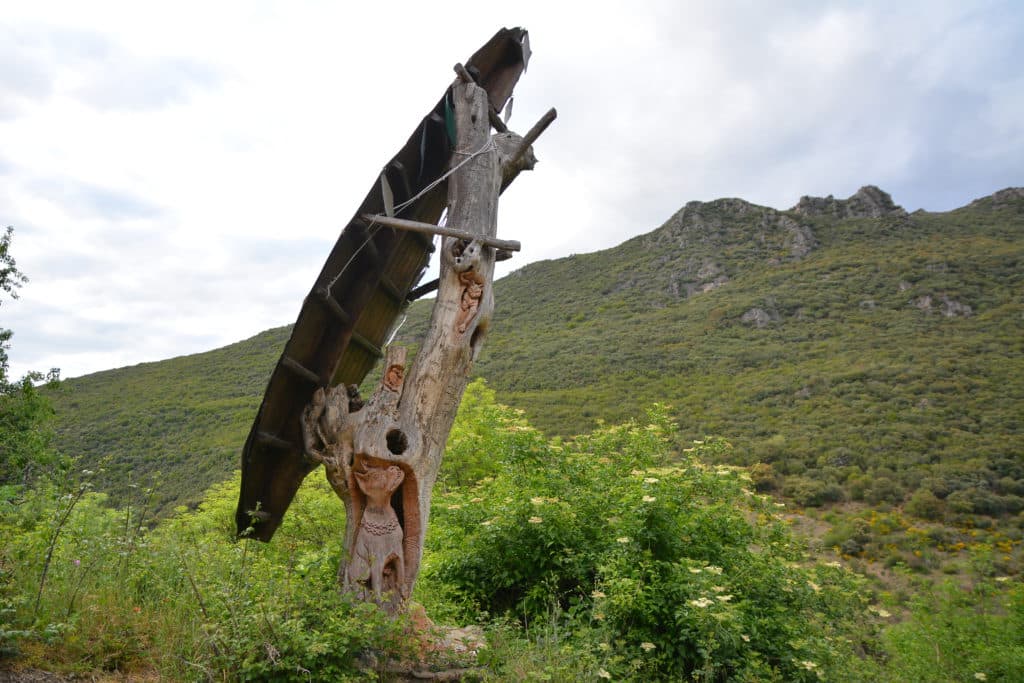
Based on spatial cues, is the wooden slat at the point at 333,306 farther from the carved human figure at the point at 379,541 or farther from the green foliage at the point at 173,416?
the green foliage at the point at 173,416

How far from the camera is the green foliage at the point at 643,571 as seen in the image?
4.59 meters

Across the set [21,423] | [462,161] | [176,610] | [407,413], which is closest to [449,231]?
[462,161]

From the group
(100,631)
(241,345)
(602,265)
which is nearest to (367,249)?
(100,631)

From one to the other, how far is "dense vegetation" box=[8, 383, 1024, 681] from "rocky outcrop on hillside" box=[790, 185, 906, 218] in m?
79.1

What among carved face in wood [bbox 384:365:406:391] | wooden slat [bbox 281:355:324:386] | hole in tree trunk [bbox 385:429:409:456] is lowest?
hole in tree trunk [bbox 385:429:409:456]

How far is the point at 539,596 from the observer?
18.2 feet

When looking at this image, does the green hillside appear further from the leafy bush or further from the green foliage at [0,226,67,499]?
the leafy bush

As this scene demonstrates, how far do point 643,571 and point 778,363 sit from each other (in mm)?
A: 39154

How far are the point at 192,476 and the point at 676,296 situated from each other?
49.3m

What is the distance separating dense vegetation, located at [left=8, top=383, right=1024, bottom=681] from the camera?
3271 millimetres

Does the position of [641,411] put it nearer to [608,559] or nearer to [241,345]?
[608,559]

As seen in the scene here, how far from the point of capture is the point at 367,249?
5.50 metres

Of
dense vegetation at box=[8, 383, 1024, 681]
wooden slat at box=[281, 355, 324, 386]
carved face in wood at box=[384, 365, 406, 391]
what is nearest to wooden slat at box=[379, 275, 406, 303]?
wooden slat at box=[281, 355, 324, 386]

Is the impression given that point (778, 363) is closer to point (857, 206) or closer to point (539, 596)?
point (539, 596)
